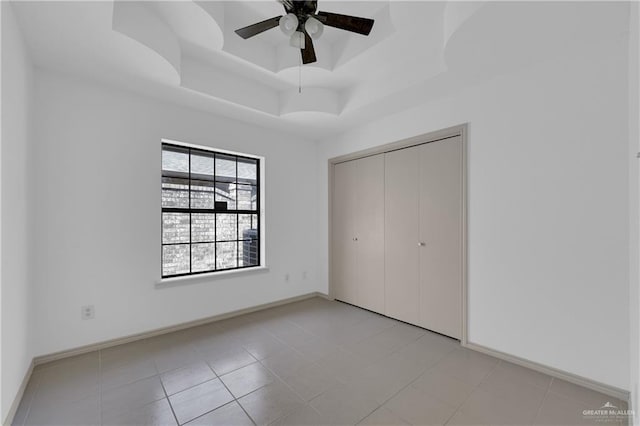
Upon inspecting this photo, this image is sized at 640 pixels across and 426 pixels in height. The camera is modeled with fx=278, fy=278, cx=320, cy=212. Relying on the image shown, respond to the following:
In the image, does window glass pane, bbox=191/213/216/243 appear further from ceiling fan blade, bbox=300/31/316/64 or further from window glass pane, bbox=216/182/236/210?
ceiling fan blade, bbox=300/31/316/64

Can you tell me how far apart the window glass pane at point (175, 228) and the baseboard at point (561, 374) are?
3355 millimetres

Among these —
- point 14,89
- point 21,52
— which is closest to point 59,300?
point 14,89

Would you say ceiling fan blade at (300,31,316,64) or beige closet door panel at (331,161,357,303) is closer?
ceiling fan blade at (300,31,316,64)

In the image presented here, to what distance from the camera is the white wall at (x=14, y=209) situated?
167cm

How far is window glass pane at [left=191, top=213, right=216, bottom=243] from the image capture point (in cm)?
346

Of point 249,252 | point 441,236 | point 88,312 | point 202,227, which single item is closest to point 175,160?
point 202,227

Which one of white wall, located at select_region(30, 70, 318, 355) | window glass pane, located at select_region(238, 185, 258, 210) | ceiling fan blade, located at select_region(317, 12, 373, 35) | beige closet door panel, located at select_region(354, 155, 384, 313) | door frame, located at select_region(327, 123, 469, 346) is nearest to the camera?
ceiling fan blade, located at select_region(317, 12, 373, 35)

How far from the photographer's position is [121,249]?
110 inches

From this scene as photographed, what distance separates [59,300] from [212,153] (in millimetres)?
2143

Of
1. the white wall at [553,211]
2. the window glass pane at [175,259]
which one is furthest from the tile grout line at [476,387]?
the window glass pane at [175,259]

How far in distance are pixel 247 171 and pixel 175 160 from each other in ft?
3.05

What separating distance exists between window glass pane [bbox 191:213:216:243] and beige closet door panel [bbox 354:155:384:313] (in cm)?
196

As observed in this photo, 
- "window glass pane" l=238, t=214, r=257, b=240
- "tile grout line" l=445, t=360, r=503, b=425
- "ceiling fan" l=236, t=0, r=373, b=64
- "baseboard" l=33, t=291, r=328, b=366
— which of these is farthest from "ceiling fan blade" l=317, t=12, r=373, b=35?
"baseboard" l=33, t=291, r=328, b=366

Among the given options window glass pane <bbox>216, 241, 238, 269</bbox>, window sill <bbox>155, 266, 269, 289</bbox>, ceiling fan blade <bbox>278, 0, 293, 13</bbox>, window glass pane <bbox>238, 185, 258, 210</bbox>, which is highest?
ceiling fan blade <bbox>278, 0, 293, 13</bbox>
